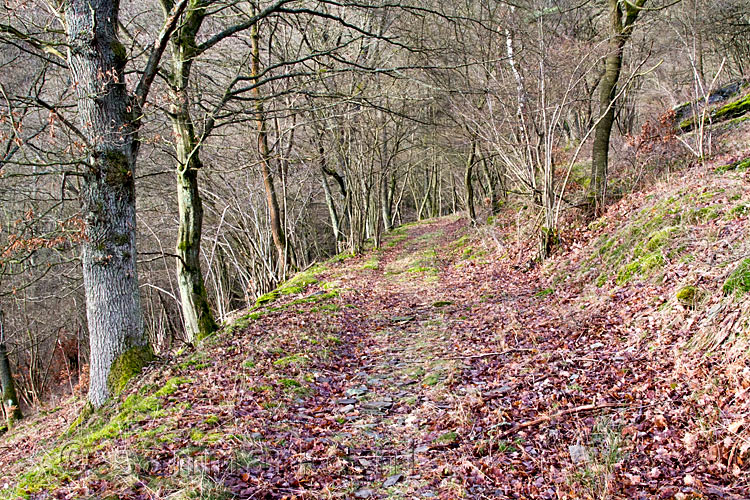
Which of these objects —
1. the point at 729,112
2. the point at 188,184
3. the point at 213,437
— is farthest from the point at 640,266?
the point at 729,112

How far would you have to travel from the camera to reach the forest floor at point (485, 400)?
9.52ft

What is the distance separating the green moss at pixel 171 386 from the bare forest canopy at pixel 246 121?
2.94 ft

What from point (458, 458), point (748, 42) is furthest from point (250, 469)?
point (748, 42)

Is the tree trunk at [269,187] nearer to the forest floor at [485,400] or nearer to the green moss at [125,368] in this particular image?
the forest floor at [485,400]

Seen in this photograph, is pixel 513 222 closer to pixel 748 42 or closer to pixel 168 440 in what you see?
pixel 168 440

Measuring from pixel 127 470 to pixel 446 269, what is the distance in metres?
10.2

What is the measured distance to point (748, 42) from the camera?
18422 millimetres

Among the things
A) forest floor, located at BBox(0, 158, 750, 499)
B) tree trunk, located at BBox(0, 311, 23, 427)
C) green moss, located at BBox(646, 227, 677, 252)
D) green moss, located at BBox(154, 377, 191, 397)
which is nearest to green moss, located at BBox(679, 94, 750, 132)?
forest floor, located at BBox(0, 158, 750, 499)

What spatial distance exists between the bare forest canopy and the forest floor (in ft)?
5.90

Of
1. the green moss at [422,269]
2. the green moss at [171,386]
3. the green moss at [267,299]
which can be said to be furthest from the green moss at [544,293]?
the green moss at [267,299]

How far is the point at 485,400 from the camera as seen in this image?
408 centimetres

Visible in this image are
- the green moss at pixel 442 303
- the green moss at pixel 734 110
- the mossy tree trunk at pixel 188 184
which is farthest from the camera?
the green moss at pixel 734 110

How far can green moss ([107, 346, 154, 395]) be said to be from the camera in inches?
221

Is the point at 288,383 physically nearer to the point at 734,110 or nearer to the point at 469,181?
the point at 469,181
